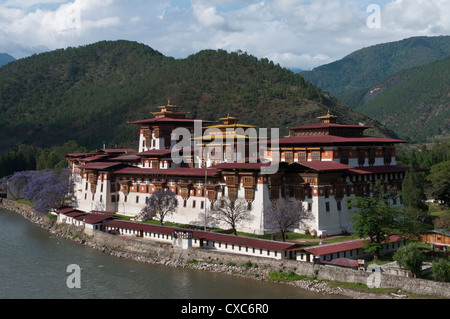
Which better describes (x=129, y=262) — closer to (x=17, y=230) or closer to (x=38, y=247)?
(x=38, y=247)

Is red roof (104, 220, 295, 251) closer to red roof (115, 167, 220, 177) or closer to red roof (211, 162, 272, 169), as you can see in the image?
red roof (211, 162, 272, 169)

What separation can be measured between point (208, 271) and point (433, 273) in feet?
71.8

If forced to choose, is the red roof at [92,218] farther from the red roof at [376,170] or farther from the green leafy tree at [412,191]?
the green leafy tree at [412,191]

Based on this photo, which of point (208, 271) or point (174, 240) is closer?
point (208, 271)

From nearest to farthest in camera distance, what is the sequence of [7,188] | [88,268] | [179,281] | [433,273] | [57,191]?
[433,273] < [179,281] < [88,268] < [57,191] < [7,188]

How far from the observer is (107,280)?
166 feet

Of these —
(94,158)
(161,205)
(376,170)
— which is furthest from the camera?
(94,158)

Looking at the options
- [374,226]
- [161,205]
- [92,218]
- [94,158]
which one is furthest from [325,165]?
[94,158]

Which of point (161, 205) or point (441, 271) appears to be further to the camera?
point (161, 205)

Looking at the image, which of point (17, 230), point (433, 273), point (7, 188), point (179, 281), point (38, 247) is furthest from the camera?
point (7, 188)

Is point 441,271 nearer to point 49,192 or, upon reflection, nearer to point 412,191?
point 412,191

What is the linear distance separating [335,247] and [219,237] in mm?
12952
